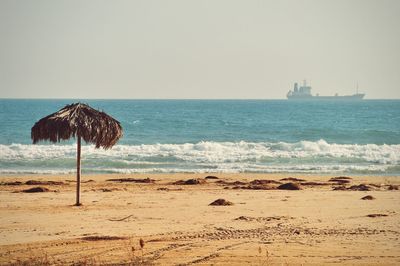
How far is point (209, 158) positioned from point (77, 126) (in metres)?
18.3

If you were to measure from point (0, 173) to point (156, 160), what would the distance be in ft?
29.1

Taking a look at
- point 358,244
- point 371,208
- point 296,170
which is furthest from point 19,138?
point 358,244

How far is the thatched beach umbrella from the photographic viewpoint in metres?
16.3

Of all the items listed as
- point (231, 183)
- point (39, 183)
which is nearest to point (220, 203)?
point (231, 183)

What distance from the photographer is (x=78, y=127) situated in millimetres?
16281

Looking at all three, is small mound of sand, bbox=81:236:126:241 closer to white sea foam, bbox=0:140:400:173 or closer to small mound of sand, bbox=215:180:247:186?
small mound of sand, bbox=215:180:247:186

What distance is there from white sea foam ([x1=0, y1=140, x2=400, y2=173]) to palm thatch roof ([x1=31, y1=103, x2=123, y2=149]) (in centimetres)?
1179

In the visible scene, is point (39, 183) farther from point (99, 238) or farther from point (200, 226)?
point (99, 238)

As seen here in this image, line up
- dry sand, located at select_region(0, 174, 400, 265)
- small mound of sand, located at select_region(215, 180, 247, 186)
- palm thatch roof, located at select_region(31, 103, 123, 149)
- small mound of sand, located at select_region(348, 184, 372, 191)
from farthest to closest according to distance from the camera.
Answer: small mound of sand, located at select_region(215, 180, 247, 186) < small mound of sand, located at select_region(348, 184, 372, 191) < palm thatch roof, located at select_region(31, 103, 123, 149) < dry sand, located at select_region(0, 174, 400, 265)

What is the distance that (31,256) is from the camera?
34.7ft

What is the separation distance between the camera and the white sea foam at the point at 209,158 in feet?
98.1

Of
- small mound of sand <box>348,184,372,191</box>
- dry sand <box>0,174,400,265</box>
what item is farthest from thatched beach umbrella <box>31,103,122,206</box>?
small mound of sand <box>348,184,372,191</box>

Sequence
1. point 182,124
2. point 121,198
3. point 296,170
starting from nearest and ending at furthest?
point 121,198 < point 296,170 < point 182,124

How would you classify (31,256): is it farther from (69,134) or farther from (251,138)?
(251,138)
